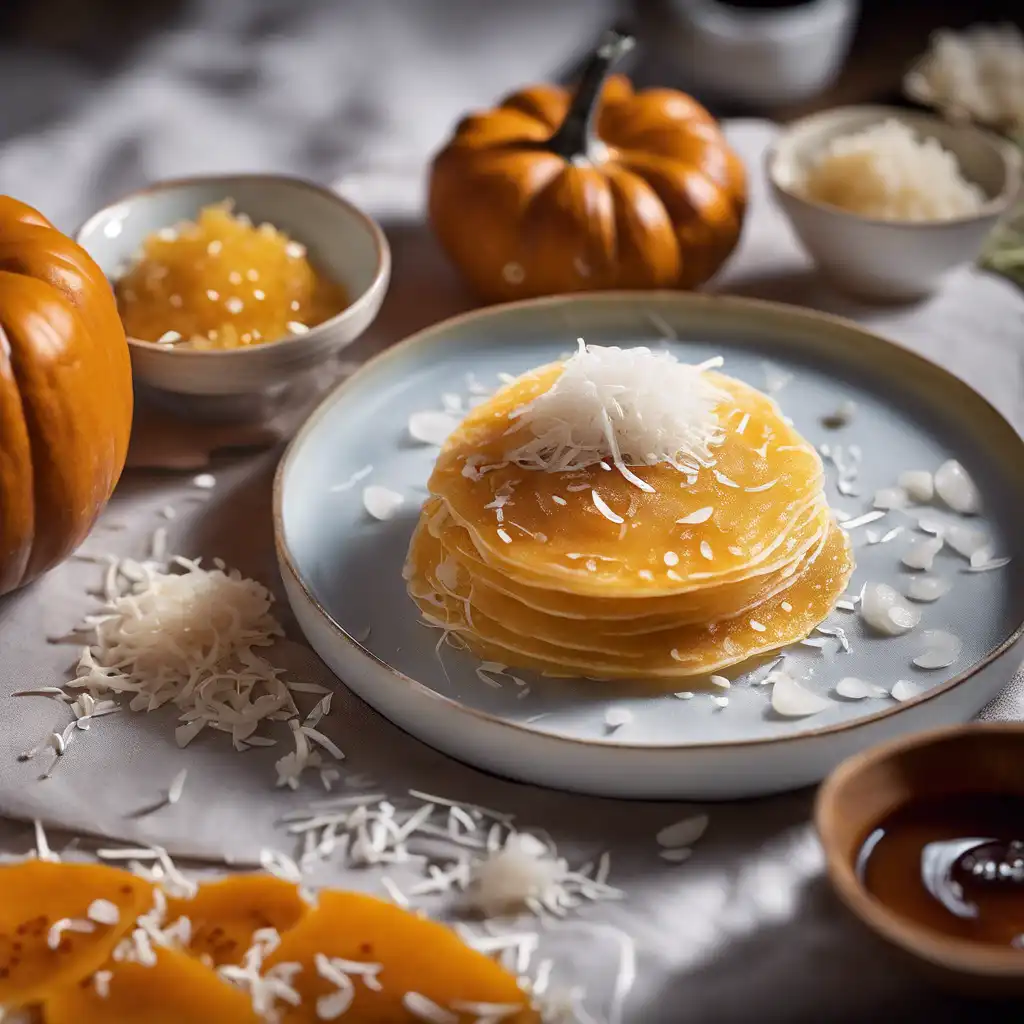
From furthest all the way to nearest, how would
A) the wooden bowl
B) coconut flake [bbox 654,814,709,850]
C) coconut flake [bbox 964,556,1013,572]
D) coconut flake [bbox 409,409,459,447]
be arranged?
coconut flake [bbox 409,409,459,447]
coconut flake [bbox 964,556,1013,572]
coconut flake [bbox 654,814,709,850]
the wooden bowl

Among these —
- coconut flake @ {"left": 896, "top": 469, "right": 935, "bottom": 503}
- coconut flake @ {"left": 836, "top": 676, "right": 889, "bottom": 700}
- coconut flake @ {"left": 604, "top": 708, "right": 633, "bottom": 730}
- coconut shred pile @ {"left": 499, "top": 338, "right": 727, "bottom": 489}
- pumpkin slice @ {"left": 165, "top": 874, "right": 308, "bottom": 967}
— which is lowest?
pumpkin slice @ {"left": 165, "top": 874, "right": 308, "bottom": 967}

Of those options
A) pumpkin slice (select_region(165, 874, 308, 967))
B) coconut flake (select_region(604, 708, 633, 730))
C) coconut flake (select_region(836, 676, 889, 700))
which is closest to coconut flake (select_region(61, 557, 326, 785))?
pumpkin slice (select_region(165, 874, 308, 967))

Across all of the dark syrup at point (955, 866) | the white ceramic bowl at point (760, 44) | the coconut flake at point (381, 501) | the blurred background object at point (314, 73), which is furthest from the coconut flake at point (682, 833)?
the white ceramic bowl at point (760, 44)

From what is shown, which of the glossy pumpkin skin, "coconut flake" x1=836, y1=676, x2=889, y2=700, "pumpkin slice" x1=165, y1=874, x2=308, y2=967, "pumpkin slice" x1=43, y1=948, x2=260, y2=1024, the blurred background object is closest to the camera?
"pumpkin slice" x1=43, y1=948, x2=260, y2=1024

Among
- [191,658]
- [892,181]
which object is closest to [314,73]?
[892,181]

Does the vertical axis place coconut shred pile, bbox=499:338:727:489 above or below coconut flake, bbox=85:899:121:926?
above

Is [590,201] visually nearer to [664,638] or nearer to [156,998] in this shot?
[664,638]

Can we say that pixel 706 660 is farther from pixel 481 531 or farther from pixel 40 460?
pixel 40 460

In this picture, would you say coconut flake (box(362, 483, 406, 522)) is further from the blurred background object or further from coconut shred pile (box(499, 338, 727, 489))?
the blurred background object

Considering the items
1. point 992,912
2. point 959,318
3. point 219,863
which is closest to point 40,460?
point 219,863
